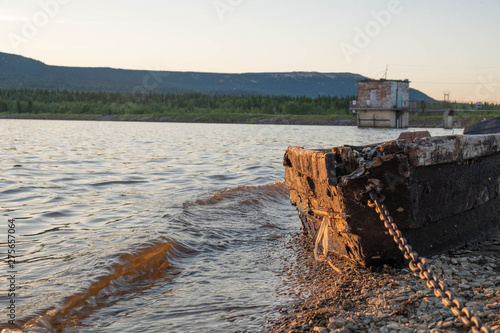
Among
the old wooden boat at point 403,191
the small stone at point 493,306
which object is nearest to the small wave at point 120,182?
the old wooden boat at point 403,191

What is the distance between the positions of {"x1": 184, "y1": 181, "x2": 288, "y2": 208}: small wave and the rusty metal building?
48.6 m

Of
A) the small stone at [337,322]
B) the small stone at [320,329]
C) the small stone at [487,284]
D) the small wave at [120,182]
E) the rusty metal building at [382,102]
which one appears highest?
the rusty metal building at [382,102]

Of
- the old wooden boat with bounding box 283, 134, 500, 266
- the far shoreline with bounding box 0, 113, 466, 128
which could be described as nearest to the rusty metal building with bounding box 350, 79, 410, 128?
the far shoreline with bounding box 0, 113, 466, 128

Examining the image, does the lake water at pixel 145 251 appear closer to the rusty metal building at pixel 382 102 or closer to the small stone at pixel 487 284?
the small stone at pixel 487 284

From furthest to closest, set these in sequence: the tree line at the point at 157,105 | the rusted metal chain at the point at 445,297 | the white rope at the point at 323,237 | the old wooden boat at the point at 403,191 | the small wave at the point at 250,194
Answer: the tree line at the point at 157,105, the small wave at the point at 250,194, the white rope at the point at 323,237, the old wooden boat at the point at 403,191, the rusted metal chain at the point at 445,297

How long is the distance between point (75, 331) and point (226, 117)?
86.6 meters

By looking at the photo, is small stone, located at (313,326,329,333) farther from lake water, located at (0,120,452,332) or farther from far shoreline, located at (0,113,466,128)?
far shoreline, located at (0,113,466,128)

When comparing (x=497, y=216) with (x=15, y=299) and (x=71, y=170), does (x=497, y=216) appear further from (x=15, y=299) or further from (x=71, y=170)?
(x=71, y=170)

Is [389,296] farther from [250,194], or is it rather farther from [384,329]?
[250,194]

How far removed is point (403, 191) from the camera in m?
4.62

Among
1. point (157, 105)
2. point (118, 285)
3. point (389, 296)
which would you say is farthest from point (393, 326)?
point (157, 105)

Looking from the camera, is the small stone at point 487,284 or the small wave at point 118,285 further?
the small wave at point 118,285

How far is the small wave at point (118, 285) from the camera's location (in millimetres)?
4562

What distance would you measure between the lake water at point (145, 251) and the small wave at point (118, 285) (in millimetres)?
12
